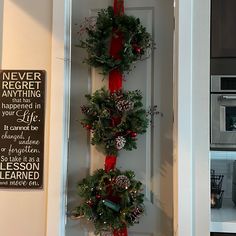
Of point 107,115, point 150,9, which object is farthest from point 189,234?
point 150,9

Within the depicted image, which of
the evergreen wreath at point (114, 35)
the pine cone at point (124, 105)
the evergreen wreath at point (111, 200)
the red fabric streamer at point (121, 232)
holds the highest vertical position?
the evergreen wreath at point (114, 35)

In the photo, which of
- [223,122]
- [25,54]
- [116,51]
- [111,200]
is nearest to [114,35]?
[116,51]

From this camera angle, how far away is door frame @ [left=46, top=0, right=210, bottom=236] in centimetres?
179

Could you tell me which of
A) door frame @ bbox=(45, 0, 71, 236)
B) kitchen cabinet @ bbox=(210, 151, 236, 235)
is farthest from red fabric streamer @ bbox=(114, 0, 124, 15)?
kitchen cabinet @ bbox=(210, 151, 236, 235)

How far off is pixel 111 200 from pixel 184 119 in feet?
1.98

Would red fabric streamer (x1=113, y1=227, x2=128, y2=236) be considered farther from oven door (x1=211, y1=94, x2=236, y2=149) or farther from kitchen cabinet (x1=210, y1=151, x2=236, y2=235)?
oven door (x1=211, y1=94, x2=236, y2=149)

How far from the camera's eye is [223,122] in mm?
1820

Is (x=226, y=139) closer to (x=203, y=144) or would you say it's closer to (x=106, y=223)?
(x=203, y=144)

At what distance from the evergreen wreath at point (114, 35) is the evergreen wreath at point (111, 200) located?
0.60 m

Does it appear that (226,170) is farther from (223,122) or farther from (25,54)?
(25,54)

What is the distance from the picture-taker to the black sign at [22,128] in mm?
1896

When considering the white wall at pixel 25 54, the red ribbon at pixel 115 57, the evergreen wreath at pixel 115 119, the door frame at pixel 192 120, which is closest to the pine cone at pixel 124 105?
the evergreen wreath at pixel 115 119

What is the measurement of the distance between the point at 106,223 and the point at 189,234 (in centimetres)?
45

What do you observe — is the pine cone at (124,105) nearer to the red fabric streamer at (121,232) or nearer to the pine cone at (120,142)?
the pine cone at (120,142)
